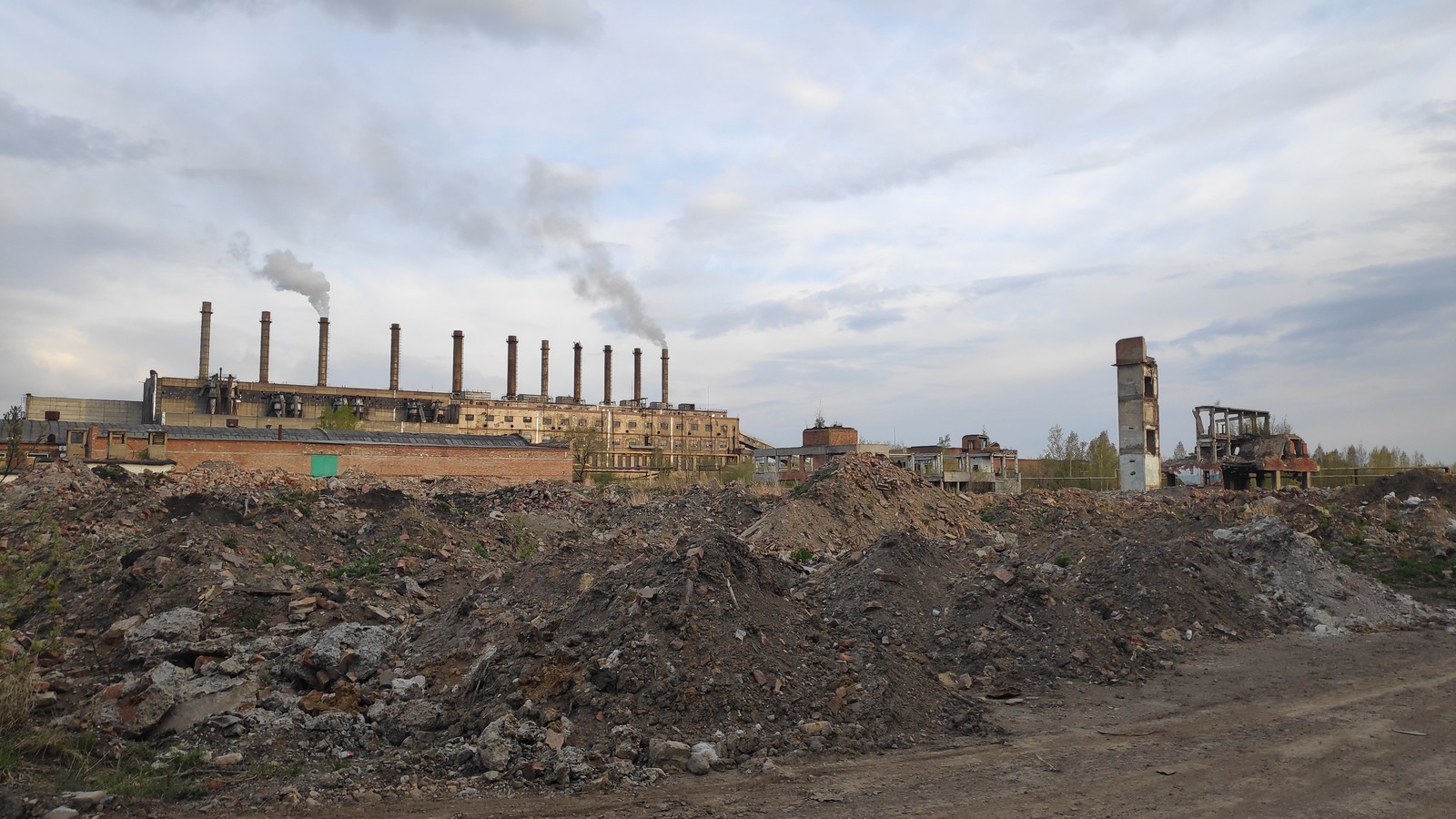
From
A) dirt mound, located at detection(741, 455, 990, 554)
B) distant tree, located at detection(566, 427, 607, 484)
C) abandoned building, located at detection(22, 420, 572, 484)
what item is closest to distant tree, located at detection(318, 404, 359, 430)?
distant tree, located at detection(566, 427, 607, 484)

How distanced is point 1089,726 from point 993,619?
237cm

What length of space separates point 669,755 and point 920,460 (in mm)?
32474

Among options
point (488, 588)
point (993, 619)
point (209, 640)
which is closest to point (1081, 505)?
point (993, 619)

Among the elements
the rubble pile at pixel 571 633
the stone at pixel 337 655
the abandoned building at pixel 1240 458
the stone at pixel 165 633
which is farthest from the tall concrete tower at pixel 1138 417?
the stone at pixel 165 633

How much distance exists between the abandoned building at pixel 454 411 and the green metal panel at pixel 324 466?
1416 centimetres

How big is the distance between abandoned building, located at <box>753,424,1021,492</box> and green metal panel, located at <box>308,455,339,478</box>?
1638cm

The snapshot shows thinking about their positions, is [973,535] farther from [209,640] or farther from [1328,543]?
[209,640]

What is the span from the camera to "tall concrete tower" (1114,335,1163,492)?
24734mm

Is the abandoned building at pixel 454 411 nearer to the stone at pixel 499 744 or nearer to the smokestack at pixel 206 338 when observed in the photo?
the smokestack at pixel 206 338

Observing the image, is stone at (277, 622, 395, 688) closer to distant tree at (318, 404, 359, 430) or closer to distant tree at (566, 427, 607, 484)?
distant tree at (566, 427, 607, 484)

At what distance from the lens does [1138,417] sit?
25.1m

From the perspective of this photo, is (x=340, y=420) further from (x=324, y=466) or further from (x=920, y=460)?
(x=920, y=460)

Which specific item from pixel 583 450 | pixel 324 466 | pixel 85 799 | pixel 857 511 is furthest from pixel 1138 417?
pixel 583 450

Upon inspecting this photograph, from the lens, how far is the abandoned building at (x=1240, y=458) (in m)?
27.8
